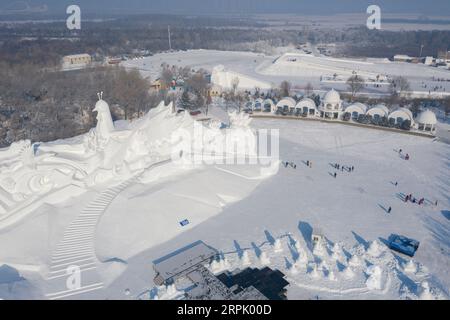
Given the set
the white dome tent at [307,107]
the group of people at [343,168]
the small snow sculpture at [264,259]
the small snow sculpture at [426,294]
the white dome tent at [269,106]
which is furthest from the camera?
the white dome tent at [269,106]

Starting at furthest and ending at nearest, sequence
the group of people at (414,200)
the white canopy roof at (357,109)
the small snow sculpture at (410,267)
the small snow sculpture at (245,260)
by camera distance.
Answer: the white canopy roof at (357,109)
the group of people at (414,200)
the small snow sculpture at (245,260)
the small snow sculpture at (410,267)

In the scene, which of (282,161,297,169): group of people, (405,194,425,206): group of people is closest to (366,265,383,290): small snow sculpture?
(405,194,425,206): group of people

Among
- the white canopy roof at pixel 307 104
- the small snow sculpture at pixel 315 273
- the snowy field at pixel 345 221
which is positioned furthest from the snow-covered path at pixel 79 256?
the white canopy roof at pixel 307 104

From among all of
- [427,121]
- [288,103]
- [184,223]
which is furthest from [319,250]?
[288,103]

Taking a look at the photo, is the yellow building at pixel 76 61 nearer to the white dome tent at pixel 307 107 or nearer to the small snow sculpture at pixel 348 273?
the white dome tent at pixel 307 107

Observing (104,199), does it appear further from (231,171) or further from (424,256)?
(424,256)

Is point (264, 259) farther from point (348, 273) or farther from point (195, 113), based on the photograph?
point (195, 113)
